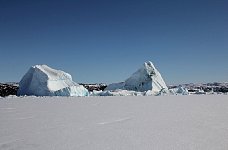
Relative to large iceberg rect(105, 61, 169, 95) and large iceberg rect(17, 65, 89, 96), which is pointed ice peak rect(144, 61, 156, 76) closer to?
large iceberg rect(105, 61, 169, 95)

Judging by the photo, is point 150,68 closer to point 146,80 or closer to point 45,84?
point 146,80

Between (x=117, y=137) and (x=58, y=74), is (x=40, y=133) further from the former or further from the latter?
(x=58, y=74)

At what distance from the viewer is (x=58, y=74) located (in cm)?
2884

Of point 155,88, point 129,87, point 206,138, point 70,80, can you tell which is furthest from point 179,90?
point 206,138

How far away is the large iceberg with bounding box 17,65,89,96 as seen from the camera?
26.6 m

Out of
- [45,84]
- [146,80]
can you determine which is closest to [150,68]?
[146,80]

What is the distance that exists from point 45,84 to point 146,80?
13.3 m

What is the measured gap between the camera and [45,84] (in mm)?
26812

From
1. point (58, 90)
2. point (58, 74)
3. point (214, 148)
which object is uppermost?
point (58, 74)

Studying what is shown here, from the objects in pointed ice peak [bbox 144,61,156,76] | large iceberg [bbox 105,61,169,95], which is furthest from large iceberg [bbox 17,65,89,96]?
pointed ice peak [bbox 144,61,156,76]

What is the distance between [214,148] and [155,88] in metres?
30.8

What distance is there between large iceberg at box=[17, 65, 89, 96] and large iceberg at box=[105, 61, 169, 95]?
8.06 meters

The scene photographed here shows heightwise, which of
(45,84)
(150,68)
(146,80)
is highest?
(150,68)

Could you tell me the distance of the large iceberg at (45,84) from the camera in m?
26.6
